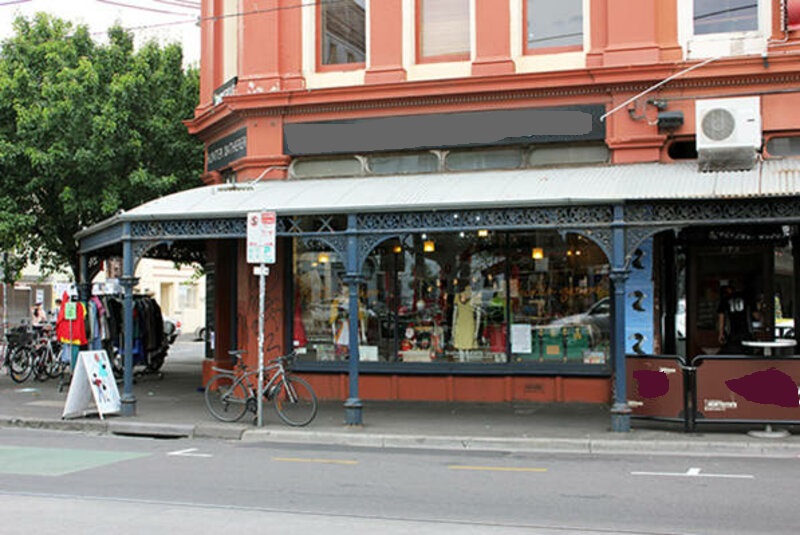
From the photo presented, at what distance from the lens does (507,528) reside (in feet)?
21.7

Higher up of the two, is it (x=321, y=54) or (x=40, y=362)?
(x=321, y=54)

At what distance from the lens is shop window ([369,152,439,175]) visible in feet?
47.3

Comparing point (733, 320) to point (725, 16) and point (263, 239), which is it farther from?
point (263, 239)

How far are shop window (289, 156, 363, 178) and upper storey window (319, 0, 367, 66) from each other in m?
1.81

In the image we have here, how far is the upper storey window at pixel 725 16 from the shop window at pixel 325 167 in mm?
6044

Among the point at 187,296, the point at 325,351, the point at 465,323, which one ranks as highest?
the point at 187,296

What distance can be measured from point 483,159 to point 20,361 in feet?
39.8

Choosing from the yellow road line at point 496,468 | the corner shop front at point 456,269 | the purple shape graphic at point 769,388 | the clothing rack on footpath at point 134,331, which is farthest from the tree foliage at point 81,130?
the purple shape graphic at point 769,388

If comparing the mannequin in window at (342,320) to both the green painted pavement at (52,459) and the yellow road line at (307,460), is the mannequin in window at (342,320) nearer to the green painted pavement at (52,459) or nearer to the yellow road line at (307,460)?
the yellow road line at (307,460)

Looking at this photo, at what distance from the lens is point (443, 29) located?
1480 cm

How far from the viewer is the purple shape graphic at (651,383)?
11.3 metres

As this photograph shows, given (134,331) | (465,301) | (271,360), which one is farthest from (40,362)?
(465,301)

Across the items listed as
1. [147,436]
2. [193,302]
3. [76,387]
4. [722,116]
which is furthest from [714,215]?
[193,302]

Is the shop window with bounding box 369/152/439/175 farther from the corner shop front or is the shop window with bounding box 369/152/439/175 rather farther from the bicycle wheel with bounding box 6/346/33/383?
the bicycle wheel with bounding box 6/346/33/383
